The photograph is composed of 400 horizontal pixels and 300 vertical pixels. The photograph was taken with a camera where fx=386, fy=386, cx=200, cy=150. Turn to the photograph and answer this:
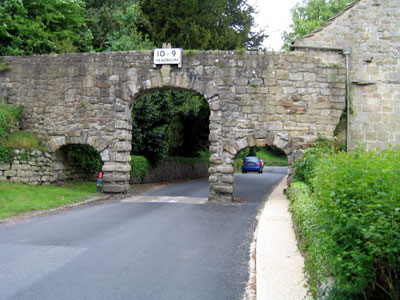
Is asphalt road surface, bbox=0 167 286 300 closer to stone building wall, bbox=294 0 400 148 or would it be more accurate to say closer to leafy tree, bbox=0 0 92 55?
stone building wall, bbox=294 0 400 148

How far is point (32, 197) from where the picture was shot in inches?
433

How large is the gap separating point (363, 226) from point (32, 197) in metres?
10.2

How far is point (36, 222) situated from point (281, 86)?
8303 mm

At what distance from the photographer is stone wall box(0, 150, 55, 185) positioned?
12.7 meters

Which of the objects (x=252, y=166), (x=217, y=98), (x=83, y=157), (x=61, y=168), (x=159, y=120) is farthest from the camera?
(x=252, y=166)

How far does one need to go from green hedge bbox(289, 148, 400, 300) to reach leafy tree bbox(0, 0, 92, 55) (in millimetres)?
15931

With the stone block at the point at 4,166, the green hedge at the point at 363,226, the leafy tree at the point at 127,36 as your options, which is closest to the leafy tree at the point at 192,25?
the leafy tree at the point at 127,36

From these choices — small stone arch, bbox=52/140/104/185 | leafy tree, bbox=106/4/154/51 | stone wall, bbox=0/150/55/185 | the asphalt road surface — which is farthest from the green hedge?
leafy tree, bbox=106/4/154/51

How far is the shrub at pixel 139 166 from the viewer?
692 inches

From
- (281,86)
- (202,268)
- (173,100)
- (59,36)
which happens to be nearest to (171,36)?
(173,100)

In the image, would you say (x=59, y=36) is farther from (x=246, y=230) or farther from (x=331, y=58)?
(x=246, y=230)

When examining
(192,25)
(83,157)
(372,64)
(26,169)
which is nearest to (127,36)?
(192,25)

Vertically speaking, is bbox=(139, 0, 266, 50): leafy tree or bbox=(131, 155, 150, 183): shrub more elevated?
bbox=(139, 0, 266, 50): leafy tree

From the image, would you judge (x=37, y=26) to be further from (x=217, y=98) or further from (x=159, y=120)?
(x=217, y=98)
